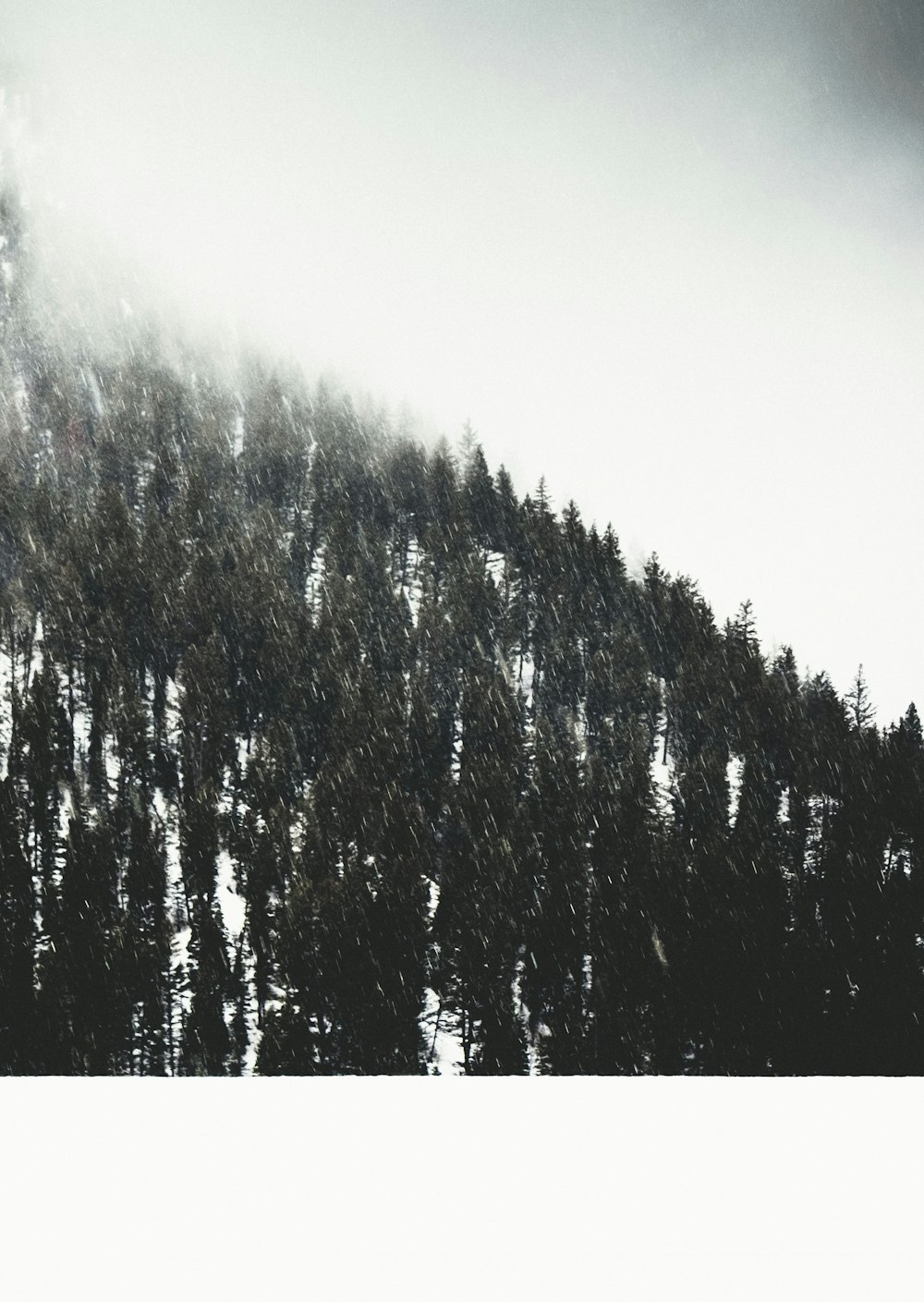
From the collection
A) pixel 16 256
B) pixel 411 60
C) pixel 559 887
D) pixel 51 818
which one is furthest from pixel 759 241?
pixel 16 256

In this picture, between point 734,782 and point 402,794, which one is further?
point 734,782

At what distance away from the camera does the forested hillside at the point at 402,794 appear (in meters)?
12.1

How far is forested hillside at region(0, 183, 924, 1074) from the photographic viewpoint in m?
12.1

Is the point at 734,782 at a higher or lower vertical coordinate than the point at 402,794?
higher

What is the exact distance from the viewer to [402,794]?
23.0 meters

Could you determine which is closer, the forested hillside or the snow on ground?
the forested hillside

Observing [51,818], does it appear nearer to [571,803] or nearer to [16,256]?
[571,803]

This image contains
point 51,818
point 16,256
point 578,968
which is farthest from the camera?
point 16,256

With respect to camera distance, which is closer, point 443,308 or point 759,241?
point 759,241

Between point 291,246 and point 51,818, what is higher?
point 291,246

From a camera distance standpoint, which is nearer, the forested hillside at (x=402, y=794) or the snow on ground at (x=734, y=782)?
the forested hillside at (x=402, y=794)

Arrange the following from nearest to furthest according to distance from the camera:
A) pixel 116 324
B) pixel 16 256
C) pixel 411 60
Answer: pixel 411 60 → pixel 116 324 → pixel 16 256

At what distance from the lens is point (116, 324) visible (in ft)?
221

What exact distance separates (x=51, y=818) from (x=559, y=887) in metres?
12.6
